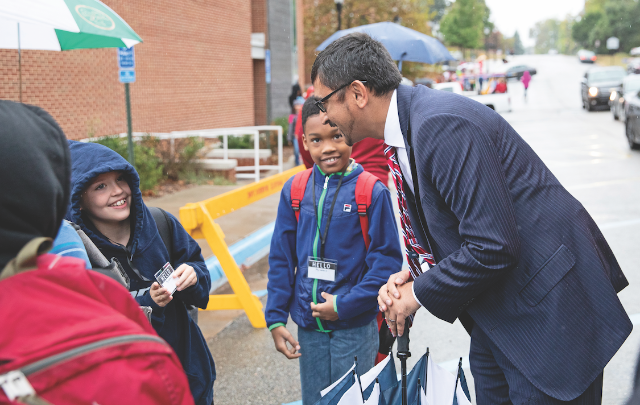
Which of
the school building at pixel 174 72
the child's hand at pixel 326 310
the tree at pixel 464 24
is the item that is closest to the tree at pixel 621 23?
the tree at pixel 464 24

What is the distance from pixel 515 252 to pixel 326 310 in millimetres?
1169

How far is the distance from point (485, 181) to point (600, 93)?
2776cm

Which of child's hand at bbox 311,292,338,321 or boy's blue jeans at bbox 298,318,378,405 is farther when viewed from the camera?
boy's blue jeans at bbox 298,318,378,405

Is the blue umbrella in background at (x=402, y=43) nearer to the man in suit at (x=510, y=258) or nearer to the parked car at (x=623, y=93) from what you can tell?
the man in suit at (x=510, y=258)

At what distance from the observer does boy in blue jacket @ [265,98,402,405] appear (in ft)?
9.23

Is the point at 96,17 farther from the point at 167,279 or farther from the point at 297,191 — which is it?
the point at 167,279

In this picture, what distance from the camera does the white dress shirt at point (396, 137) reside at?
2.09 meters

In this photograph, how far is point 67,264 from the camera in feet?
3.60

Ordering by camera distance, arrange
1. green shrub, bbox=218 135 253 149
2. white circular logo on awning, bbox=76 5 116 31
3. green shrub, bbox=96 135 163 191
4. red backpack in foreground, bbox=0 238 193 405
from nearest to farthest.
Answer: red backpack in foreground, bbox=0 238 193 405
white circular logo on awning, bbox=76 5 116 31
green shrub, bbox=96 135 163 191
green shrub, bbox=218 135 253 149

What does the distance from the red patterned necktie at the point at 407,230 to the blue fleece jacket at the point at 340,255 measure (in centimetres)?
51

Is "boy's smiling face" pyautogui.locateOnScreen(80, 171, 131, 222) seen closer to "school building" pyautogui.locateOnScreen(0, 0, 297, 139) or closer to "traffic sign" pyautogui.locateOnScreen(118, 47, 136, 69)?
"traffic sign" pyautogui.locateOnScreen(118, 47, 136, 69)

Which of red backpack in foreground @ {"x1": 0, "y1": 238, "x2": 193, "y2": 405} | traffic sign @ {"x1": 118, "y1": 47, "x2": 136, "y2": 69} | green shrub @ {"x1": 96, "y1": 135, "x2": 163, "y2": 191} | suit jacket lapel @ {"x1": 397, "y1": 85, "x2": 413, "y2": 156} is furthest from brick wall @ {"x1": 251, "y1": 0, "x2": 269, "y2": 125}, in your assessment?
red backpack in foreground @ {"x1": 0, "y1": 238, "x2": 193, "y2": 405}

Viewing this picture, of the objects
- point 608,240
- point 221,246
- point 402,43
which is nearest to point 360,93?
point 221,246

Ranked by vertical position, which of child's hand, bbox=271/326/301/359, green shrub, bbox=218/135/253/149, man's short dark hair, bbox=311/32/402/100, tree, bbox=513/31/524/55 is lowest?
child's hand, bbox=271/326/301/359
